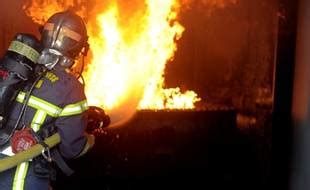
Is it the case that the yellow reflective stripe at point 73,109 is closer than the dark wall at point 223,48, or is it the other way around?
the yellow reflective stripe at point 73,109

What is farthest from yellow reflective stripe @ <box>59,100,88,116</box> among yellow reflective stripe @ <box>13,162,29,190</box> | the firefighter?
yellow reflective stripe @ <box>13,162,29,190</box>

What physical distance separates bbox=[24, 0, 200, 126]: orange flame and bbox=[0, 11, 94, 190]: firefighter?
400cm

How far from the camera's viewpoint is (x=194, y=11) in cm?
822

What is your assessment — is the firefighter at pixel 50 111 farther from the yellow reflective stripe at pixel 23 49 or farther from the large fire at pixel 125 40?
the large fire at pixel 125 40

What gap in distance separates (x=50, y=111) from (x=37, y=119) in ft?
0.32

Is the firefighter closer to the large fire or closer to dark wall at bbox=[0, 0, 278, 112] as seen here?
dark wall at bbox=[0, 0, 278, 112]

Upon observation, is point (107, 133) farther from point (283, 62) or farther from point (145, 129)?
point (283, 62)

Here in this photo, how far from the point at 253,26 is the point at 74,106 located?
→ 3.81 m

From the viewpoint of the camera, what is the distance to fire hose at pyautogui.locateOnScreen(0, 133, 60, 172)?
2930mm

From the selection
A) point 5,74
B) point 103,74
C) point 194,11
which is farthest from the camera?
point 194,11

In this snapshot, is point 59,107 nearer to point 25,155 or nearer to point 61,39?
point 25,155

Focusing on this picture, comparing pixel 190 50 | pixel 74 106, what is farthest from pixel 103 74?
pixel 74 106

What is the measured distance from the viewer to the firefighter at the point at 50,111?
3072mm

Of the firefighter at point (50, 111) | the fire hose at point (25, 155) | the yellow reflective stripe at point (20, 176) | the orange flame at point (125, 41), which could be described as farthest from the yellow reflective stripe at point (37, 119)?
the orange flame at point (125, 41)
